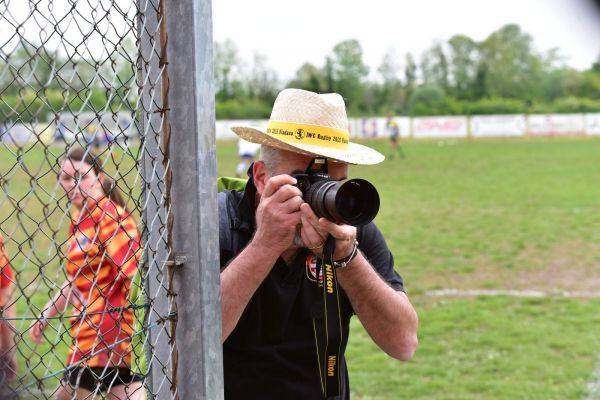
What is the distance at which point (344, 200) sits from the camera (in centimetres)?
182

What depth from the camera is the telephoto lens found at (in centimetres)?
180

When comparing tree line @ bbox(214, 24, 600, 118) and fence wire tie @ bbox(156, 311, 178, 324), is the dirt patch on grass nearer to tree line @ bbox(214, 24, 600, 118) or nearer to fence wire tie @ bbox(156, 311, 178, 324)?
→ fence wire tie @ bbox(156, 311, 178, 324)

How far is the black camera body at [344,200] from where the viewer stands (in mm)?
1802

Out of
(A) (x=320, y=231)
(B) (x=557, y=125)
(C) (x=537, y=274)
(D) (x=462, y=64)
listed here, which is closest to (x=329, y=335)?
(A) (x=320, y=231)

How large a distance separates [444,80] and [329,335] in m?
80.5

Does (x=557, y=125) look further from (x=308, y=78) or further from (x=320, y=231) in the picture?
(x=320, y=231)

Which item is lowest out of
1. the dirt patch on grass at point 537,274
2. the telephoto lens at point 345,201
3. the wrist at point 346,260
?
the dirt patch on grass at point 537,274

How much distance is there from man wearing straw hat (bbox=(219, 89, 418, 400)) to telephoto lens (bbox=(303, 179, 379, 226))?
195mm

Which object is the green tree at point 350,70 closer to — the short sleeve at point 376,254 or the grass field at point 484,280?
the grass field at point 484,280

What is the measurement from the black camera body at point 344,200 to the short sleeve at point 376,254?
473 millimetres

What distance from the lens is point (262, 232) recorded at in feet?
6.41

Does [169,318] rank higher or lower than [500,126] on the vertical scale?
higher

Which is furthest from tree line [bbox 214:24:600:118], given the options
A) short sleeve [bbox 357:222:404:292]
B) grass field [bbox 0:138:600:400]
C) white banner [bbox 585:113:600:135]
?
short sleeve [bbox 357:222:404:292]

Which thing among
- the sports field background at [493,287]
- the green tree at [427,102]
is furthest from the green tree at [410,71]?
the sports field background at [493,287]
